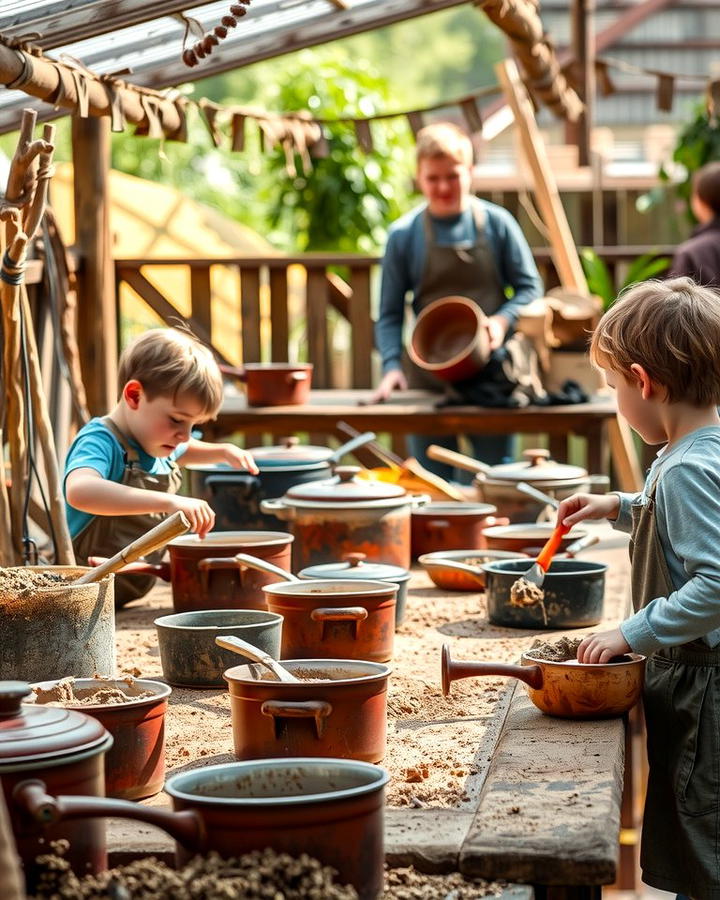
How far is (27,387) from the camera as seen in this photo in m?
3.44

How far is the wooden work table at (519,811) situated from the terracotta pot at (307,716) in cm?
17

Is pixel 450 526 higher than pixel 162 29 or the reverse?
→ the reverse

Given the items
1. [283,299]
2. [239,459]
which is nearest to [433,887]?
[239,459]

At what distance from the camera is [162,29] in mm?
5223

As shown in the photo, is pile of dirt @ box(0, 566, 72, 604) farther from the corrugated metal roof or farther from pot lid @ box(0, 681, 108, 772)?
the corrugated metal roof

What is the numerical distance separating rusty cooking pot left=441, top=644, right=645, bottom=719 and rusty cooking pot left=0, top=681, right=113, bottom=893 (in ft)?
3.18

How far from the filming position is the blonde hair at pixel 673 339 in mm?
2770

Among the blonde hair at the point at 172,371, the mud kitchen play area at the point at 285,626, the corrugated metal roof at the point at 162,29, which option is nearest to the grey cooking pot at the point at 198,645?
the mud kitchen play area at the point at 285,626

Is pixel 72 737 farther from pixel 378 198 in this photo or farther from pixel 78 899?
pixel 378 198

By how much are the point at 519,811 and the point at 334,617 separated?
90 centimetres

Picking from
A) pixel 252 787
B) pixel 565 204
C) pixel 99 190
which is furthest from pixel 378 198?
pixel 252 787

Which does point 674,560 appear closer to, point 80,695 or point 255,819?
point 80,695

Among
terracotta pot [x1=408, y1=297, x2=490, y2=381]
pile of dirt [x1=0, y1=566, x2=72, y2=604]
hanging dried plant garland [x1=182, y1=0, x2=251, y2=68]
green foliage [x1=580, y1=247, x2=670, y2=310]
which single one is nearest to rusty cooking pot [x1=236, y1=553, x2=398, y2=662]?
pile of dirt [x1=0, y1=566, x2=72, y2=604]

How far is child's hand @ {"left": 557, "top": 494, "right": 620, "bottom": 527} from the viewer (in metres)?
2.99
